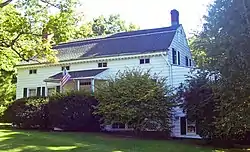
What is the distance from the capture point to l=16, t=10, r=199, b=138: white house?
23.0m

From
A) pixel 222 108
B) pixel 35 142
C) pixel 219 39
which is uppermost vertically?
pixel 219 39

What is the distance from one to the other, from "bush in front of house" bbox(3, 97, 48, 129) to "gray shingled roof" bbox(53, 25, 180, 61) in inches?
246

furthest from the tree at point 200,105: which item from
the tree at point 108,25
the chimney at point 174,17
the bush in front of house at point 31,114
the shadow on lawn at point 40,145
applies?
the tree at point 108,25

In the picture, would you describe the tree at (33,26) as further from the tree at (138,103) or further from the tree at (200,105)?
the tree at (200,105)

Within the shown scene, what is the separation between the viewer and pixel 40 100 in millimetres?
21594

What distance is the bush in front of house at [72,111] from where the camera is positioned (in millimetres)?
20609

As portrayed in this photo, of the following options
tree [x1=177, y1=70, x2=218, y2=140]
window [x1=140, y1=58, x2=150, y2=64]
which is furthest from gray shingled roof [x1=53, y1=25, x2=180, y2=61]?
tree [x1=177, y1=70, x2=218, y2=140]

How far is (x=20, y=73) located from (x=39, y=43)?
401 inches

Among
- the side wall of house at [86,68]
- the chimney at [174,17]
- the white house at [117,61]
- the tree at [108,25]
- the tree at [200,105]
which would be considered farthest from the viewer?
the tree at [108,25]

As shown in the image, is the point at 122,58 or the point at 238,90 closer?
the point at 238,90

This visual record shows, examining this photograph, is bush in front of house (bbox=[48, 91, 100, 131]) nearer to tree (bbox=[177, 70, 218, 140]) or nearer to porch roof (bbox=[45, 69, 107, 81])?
porch roof (bbox=[45, 69, 107, 81])

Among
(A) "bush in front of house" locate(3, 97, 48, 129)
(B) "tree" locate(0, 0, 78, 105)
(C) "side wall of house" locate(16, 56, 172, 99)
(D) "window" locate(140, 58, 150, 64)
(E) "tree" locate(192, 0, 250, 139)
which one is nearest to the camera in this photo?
(E) "tree" locate(192, 0, 250, 139)

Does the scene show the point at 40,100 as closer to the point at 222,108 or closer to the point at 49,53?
the point at 49,53

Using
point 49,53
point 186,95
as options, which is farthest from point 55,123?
point 186,95
